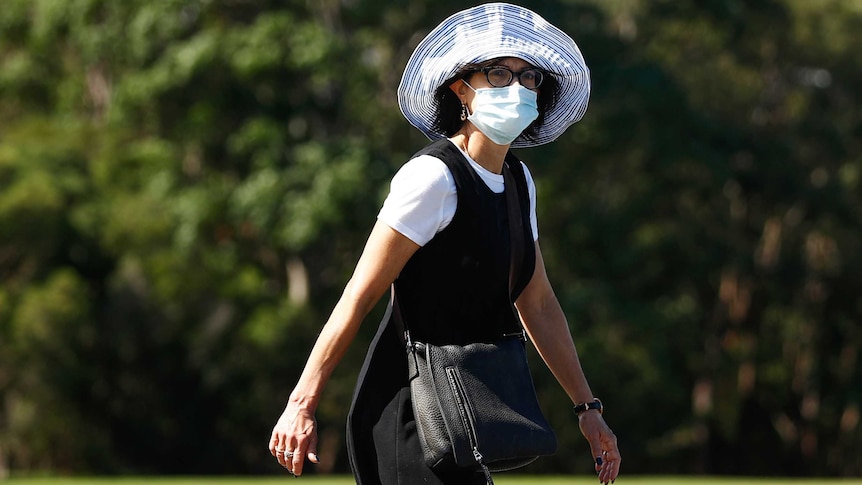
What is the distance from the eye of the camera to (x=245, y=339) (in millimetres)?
21141

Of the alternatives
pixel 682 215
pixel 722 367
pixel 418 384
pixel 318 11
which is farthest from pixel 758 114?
pixel 418 384

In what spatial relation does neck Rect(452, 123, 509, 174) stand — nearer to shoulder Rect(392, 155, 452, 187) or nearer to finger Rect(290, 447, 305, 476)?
shoulder Rect(392, 155, 452, 187)

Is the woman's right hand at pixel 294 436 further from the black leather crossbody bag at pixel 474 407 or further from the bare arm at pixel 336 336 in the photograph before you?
the black leather crossbody bag at pixel 474 407

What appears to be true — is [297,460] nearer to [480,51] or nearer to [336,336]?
[336,336]

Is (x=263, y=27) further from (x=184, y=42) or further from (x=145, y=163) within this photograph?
(x=145, y=163)

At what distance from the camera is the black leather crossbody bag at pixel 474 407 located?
2871 millimetres

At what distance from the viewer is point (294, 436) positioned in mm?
2830

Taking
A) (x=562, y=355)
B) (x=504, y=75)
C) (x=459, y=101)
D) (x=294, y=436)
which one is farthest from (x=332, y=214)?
(x=294, y=436)

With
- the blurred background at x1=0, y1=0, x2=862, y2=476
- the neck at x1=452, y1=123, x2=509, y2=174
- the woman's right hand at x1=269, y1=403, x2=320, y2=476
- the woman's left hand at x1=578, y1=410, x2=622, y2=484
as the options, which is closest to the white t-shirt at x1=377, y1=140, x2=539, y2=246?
the neck at x1=452, y1=123, x2=509, y2=174

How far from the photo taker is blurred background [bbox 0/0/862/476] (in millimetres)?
20484

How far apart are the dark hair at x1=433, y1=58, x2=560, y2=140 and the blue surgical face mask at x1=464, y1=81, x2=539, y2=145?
0.17 feet

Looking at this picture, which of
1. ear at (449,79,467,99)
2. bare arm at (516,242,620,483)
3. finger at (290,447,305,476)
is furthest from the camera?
bare arm at (516,242,620,483)

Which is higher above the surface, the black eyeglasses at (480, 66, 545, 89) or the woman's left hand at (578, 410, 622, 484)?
the black eyeglasses at (480, 66, 545, 89)

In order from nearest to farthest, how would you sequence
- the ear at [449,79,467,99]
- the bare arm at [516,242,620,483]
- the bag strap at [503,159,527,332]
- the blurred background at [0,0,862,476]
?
the bag strap at [503,159,527,332], the ear at [449,79,467,99], the bare arm at [516,242,620,483], the blurred background at [0,0,862,476]
